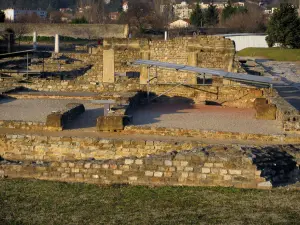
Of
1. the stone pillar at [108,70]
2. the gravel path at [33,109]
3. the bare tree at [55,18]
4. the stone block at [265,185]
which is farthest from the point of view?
the bare tree at [55,18]

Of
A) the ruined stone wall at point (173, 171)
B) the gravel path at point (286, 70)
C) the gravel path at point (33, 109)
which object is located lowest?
the ruined stone wall at point (173, 171)

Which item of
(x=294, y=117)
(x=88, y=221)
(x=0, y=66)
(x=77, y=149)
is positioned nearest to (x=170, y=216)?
(x=88, y=221)

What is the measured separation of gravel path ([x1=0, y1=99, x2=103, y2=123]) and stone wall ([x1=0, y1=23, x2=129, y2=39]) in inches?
1511

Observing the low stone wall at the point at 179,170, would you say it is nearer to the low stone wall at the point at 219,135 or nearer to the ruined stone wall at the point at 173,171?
the ruined stone wall at the point at 173,171

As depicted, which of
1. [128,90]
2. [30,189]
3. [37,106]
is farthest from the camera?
[128,90]

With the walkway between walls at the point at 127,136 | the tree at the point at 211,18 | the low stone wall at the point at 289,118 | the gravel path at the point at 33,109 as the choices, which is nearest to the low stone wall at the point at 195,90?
the gravel path at the point at 33,109

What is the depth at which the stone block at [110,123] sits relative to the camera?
A: 509 inches

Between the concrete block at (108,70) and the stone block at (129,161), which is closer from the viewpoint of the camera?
the stone block at (129,161)

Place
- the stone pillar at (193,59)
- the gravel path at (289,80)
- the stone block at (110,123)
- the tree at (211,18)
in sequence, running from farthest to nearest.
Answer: the tree at (211,18), the stone pillar at (193,59), the gravel path at (289,80), the stone block at (110,123)

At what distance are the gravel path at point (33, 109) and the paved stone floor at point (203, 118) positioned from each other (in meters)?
1.14

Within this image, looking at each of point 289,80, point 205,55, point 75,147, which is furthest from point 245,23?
point 75,147

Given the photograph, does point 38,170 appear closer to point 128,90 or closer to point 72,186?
point 72,186

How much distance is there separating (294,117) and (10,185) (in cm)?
669

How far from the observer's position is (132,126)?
513 inches
